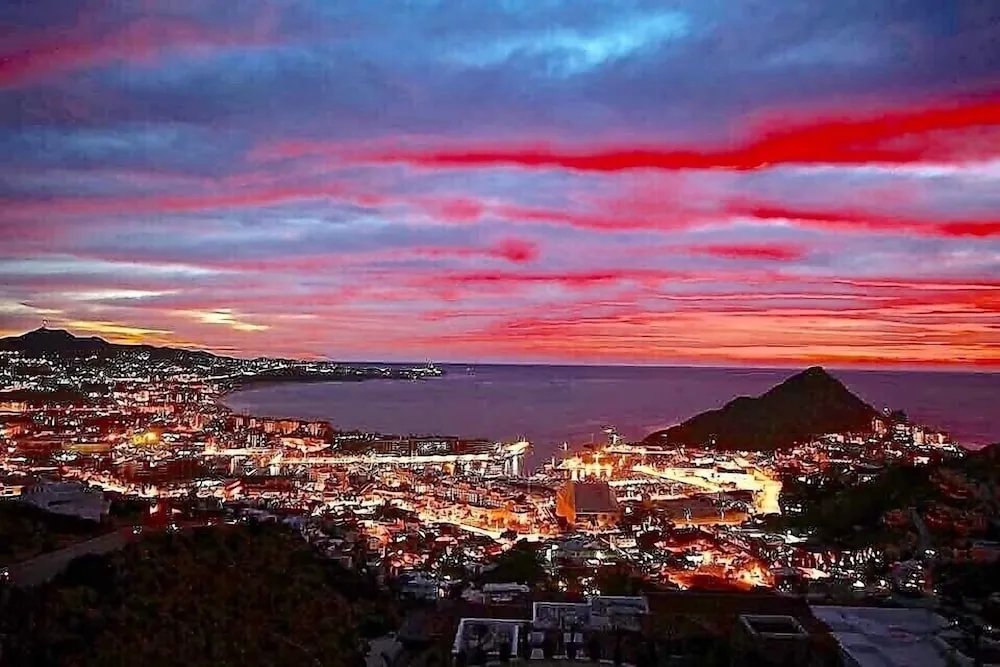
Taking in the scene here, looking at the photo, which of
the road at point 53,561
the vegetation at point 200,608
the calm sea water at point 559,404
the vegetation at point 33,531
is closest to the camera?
the vegetation at point 200,608

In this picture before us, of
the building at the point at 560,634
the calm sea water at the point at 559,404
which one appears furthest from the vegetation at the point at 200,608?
the calm sea water at the point at 559,404

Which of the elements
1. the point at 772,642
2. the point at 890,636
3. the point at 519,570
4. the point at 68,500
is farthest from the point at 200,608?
the point at 890,636

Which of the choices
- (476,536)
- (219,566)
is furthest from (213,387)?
(219,566)

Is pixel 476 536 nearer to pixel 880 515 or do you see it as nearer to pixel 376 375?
pixel 880 515

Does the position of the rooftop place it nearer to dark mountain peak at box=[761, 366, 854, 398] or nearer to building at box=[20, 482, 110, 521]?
building at box=[20, 482, 110, 521]

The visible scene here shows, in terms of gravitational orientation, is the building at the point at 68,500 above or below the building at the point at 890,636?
above

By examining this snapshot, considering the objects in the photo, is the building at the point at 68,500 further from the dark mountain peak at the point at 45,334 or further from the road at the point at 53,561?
the dark mountain peak at the point at 45,334
